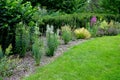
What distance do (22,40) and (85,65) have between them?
172cm

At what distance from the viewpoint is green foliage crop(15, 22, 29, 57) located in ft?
20.5

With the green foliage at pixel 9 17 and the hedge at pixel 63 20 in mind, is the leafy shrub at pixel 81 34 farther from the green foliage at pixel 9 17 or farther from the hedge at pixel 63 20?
the green foliage at pixel 9 17

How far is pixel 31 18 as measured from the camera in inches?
279

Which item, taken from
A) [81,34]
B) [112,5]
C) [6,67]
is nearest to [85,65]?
[6,67]

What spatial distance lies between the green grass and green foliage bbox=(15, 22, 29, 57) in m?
0.88

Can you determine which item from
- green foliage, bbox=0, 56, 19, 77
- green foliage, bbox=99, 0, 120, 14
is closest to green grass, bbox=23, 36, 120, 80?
green foliage, bbox=0, 56, 19, 77

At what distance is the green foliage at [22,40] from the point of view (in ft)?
20.5

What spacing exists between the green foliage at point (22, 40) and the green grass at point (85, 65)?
88 cm

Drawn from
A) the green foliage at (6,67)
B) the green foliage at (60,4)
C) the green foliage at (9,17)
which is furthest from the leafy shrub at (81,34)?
the green foliage at (60,4)

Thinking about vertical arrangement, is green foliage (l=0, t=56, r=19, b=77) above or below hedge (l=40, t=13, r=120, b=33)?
below

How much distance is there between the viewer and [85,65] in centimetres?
600

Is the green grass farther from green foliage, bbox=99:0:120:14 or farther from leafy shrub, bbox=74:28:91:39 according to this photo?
green foliage, bbox=99:0:120:14

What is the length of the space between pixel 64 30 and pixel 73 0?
309 inches

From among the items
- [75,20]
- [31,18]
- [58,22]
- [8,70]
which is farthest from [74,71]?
[75,20]
